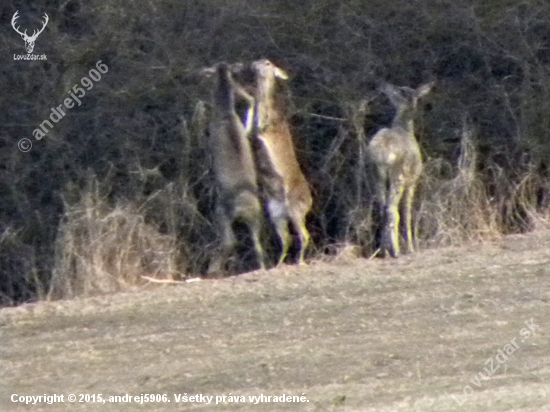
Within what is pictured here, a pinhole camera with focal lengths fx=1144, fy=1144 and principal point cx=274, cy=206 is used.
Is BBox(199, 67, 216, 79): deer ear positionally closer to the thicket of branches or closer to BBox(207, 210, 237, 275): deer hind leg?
the thicket of branches

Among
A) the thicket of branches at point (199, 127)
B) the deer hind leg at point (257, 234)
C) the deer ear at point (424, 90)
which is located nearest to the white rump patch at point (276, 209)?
the deer hind leg at point (257, 234)

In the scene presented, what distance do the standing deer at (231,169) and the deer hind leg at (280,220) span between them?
4.1 inches

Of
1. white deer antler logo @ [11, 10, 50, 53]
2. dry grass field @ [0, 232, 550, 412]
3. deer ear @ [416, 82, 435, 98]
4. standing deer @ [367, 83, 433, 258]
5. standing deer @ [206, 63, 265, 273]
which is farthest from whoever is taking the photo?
white deer antler logo @ [11, 10, 50, 53]

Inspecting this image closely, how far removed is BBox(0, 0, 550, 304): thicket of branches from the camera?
800cm

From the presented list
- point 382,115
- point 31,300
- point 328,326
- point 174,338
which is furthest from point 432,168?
point 31,300

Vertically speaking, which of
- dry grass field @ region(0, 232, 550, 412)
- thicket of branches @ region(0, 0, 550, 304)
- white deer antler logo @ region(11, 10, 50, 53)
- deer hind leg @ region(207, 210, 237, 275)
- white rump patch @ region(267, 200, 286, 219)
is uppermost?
white deer antler logo @ region(11, 10, 50, 53)

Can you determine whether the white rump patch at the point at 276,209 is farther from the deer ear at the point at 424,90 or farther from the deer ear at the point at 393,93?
the deer ear at the point at 424,90

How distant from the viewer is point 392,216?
778cm

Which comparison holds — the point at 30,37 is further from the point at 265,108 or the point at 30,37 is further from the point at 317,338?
the point at 317,338

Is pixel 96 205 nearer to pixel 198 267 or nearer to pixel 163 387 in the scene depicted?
pixel 198 267

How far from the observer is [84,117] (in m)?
8.41

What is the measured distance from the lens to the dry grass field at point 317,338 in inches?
250

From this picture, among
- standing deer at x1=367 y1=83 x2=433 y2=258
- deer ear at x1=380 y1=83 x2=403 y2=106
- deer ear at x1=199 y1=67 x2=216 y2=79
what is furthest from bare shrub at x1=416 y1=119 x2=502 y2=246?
deer ear at x1=199 y1=67 x2=216 y2=79

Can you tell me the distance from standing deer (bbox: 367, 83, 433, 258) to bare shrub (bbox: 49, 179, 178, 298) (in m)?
1.48
